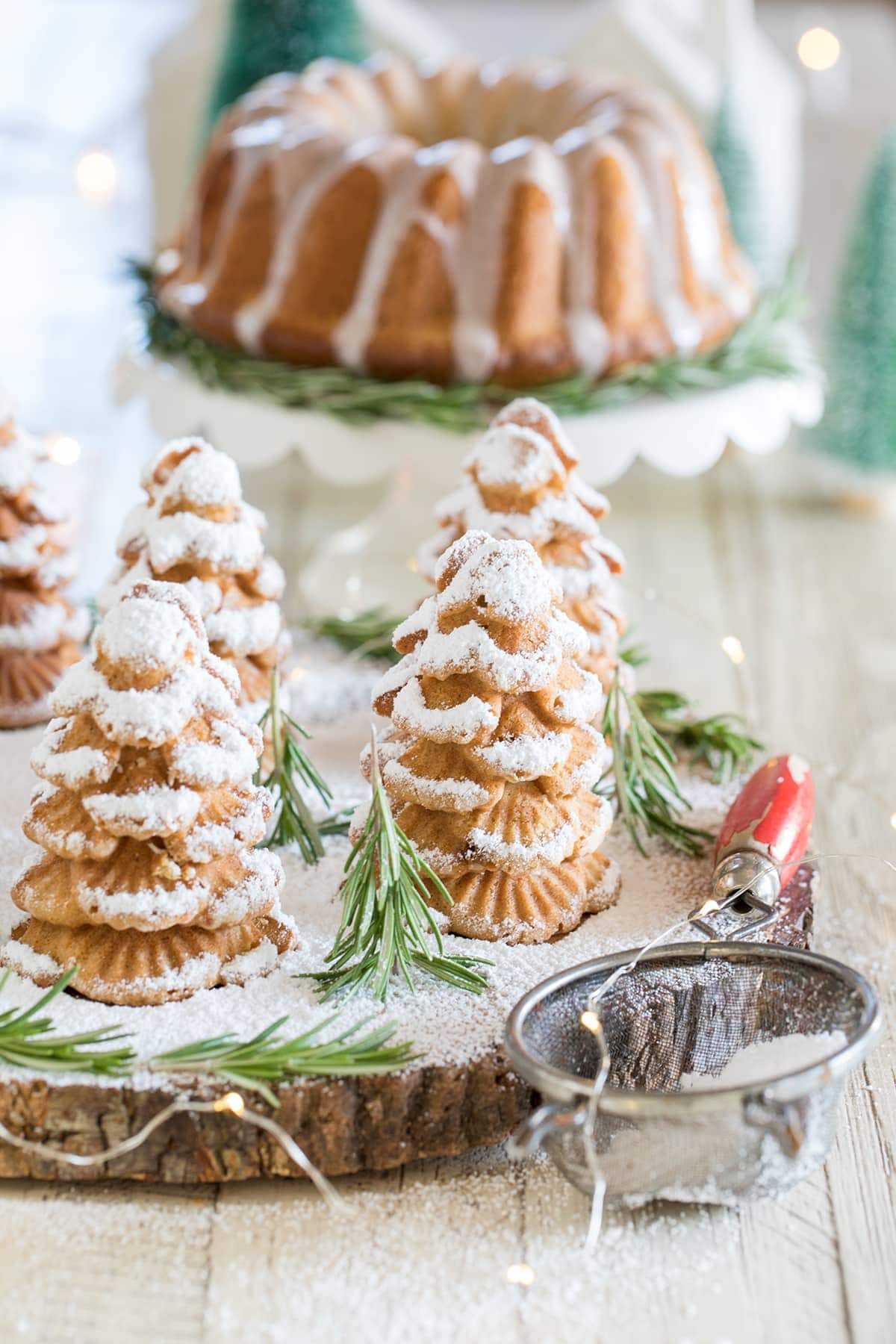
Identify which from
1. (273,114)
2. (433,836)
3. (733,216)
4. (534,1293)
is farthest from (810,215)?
(534,1293)

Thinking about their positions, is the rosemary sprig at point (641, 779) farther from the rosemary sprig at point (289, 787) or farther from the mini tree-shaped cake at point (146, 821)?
the mini tree-shaped cake at point (146, 821)

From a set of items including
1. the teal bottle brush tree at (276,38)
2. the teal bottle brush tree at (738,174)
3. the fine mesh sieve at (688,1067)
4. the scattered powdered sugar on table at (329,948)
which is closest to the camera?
the fine mesh sieve at (688,1067)

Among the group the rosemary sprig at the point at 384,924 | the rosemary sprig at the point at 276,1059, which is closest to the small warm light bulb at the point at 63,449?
the rosemary sprig at the point at 384,924

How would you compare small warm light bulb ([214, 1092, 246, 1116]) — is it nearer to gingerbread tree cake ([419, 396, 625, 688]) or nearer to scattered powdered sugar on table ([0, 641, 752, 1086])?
scattered powdered sugar on table ([0, 641, 752, 1086])

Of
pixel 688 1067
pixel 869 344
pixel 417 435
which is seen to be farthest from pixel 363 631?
pixel 869 344

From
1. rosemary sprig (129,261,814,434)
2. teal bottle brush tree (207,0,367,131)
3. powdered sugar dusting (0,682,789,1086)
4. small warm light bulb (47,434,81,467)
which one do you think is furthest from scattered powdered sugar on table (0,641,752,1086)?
teal bottle brush tree (207,0,367,131)

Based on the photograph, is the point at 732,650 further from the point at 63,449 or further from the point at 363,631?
the point at 63,449

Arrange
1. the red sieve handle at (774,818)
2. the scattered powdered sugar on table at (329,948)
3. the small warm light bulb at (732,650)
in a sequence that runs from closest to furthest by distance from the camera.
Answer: the scattered powdered sugar on table at (329,948)
the red sieve handle at (774,818)
the small warm light bulb at (732,650)
